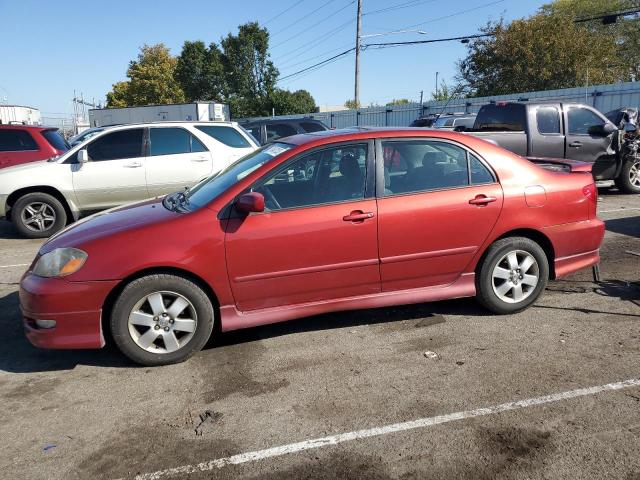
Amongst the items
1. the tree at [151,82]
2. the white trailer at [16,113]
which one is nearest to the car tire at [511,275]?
the white trailer at [16,113]

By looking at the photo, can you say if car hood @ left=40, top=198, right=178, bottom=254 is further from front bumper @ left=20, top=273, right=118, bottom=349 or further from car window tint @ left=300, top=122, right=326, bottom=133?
car window tint @ left=300, top=122, right=326, bottom=133

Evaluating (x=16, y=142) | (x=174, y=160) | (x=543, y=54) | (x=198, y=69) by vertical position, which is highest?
(x=198, y=69)

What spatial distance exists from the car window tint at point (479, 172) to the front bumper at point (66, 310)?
299 cm

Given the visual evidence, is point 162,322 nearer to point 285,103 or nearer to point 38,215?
point 38,215

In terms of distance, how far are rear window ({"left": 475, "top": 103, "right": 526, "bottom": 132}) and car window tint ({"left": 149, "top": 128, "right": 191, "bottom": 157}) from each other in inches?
220

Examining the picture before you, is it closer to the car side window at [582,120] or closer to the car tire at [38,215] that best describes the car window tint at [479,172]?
the car side window at [582,120]

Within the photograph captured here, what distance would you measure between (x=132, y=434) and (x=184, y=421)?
30 cm

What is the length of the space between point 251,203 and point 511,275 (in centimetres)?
235

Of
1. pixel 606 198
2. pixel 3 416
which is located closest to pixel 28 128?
pixel 3 416

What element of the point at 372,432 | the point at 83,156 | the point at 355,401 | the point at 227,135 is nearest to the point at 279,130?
the point at 227,135

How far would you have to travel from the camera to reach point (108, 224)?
398 cm

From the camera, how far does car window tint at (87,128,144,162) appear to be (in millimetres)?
8688

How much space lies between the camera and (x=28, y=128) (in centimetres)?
1041

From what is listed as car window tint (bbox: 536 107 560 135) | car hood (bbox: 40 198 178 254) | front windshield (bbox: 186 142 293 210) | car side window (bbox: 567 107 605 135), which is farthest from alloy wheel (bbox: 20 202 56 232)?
car side window (bbox: 567 107 605 135)
